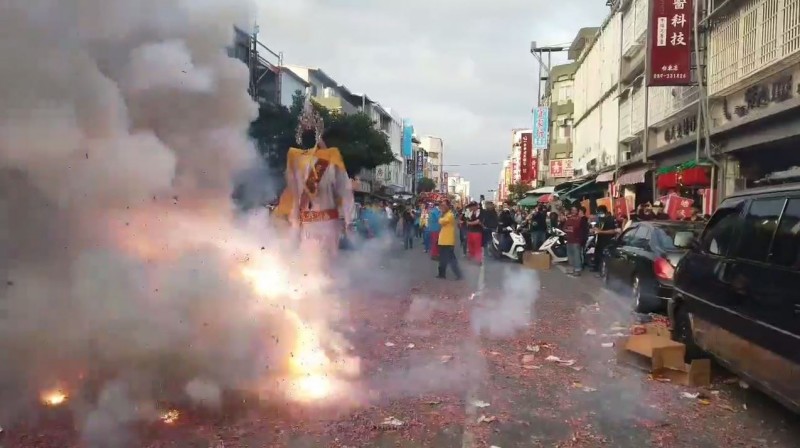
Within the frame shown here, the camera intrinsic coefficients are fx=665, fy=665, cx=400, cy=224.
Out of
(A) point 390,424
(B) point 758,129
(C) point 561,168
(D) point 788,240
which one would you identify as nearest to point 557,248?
(B) point 758,129

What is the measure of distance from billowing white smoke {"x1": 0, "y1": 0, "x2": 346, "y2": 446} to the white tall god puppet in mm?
2628

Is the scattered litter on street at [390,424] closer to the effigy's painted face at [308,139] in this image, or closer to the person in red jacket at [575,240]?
the effigy's painted face at [308,139]

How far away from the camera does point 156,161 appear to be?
4.18m

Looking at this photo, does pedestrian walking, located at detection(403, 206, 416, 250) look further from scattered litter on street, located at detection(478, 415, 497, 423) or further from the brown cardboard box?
scattered litter on street, located at detection(478, 415, 497, 423)

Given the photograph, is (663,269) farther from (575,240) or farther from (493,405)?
(575,240)

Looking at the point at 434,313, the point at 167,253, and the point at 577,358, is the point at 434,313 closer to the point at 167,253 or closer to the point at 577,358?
the point at 577,358

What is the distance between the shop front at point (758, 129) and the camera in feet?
37.8

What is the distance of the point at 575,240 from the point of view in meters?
14.9

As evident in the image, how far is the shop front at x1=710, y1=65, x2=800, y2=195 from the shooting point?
11.5 metres

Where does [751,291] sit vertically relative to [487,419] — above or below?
above

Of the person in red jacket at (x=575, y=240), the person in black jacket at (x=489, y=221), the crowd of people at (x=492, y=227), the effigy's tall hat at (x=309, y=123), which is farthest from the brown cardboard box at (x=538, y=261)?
the effigy's tall hat at (x=309, y=123)

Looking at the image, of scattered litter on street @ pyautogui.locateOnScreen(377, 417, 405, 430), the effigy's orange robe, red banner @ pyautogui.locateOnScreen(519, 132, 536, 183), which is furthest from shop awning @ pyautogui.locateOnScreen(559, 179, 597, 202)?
scattered litter on street @ pyautogui.locateOnScreen(377, 417, 405, 430)

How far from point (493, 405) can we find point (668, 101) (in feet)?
53.9

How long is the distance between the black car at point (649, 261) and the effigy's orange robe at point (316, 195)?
162 inches
